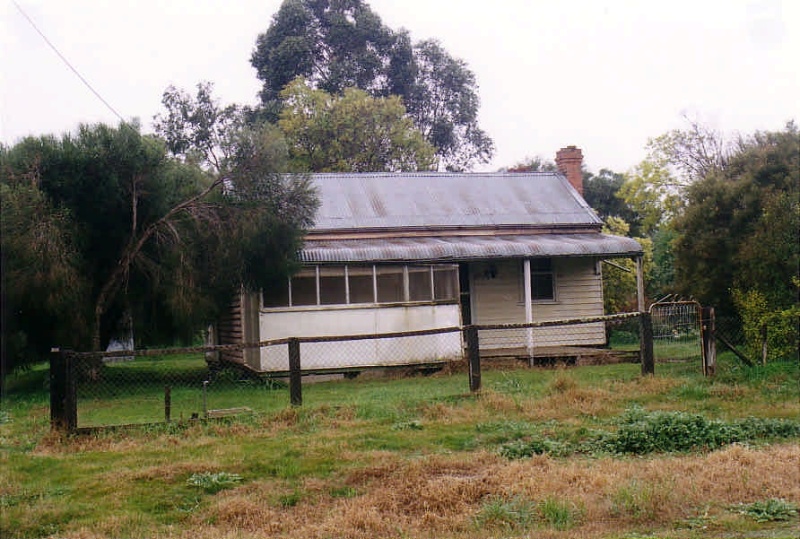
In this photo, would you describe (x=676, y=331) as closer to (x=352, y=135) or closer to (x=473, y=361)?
(x=473, y=361)

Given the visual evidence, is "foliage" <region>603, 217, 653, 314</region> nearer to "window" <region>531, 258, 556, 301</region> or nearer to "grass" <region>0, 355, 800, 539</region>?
"window" <region>531, 258, 556, 301</region>

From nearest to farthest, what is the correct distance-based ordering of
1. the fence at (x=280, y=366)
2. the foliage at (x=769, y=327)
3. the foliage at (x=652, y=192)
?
1. the fence at (x=280, y=366)
2. the foliage at (x=769, y=327)
3. the foliage at (x=652, y=192)

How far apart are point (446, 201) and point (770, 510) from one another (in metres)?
16.7

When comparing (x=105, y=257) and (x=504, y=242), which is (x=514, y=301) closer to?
(x=504, y=242)

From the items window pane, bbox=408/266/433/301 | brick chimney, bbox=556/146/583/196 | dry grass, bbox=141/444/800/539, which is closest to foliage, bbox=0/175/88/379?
window pane, bbox=408/266/433/301

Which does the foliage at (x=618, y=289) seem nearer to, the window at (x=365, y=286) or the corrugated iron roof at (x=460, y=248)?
the corrugated iron roof at (x=460, y=248)

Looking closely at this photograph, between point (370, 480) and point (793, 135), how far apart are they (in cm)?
1032

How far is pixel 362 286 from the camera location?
17688 millimetres

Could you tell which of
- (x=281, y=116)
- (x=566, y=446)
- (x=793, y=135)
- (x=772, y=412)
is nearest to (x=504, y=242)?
(x=793, y=135)

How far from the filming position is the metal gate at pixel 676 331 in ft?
48.0

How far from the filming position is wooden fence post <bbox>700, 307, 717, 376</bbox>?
39.8 feet

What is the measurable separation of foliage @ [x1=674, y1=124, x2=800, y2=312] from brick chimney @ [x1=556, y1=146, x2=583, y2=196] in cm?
958

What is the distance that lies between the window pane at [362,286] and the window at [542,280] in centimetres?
546

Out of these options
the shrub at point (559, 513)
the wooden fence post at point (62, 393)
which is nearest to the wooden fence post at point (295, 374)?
the wooden fence post at point (62, 393)
